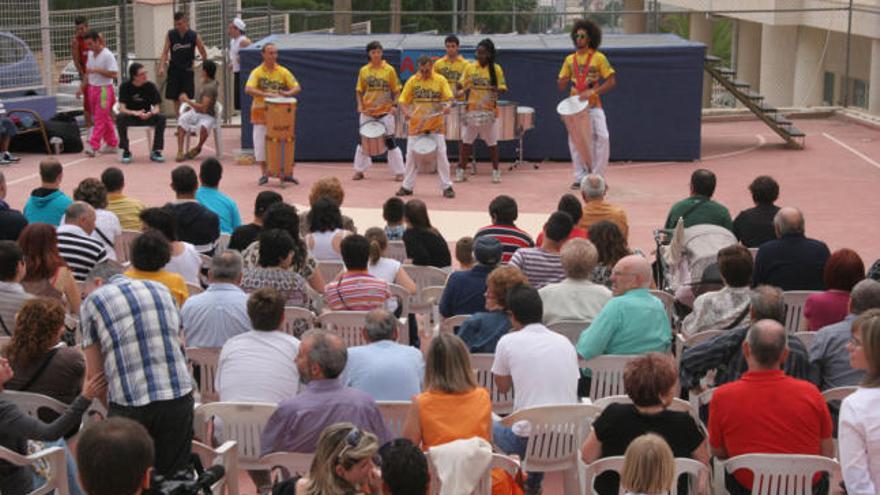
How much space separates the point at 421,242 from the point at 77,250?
2554 millimetres

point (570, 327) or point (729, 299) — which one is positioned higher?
point (729, 299)

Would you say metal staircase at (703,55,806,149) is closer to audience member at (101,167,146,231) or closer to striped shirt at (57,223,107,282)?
audience member at (101,167,146,231)

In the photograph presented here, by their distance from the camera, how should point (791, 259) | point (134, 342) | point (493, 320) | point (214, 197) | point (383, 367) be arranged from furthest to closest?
point (214, 197) → point (791, 259) → point (493, 320) → point (383, 367) → point (134, 342)

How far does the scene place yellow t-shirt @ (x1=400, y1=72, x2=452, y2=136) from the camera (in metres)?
17.2

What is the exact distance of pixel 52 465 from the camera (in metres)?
6.31

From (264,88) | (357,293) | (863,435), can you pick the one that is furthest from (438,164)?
(863,435)

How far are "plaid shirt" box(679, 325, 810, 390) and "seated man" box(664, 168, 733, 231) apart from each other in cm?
334

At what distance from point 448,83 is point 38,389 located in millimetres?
11692

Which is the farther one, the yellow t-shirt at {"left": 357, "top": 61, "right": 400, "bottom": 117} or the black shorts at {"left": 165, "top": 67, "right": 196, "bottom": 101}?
the black shorts at {"left": 165, "top": 67, "right": 196, "bottom": 101}

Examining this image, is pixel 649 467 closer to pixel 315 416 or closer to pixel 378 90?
pixel 315 416

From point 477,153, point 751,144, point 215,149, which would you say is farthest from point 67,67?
point 751,144

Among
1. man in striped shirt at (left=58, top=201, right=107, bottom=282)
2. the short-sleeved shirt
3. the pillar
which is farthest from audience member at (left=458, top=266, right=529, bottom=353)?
the pillar

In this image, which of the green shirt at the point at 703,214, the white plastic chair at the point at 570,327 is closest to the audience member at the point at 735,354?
the white plastic chair at the point at 570,327

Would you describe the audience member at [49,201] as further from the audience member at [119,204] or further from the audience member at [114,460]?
the audience member at [114,460]
